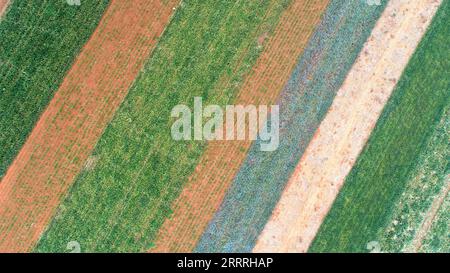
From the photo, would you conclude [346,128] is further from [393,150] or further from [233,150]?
[233,150]

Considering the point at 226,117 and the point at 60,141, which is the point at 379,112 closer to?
the point at 226,117

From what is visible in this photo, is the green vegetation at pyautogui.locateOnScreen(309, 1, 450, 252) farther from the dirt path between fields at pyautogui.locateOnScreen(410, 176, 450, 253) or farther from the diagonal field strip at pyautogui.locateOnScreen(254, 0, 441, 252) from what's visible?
the dirt path between fields at pyautogui.locateOnScreen(410, 176, 450, 253)

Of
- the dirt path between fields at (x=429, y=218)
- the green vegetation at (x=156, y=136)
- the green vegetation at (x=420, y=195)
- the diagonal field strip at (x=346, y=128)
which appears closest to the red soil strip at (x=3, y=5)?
the green vegetation at (x=156, y=136)

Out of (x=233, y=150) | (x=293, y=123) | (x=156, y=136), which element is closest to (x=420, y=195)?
(x=293, y=123)

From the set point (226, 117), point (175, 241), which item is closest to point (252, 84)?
point (226, 117)

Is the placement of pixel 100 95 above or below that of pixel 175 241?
above

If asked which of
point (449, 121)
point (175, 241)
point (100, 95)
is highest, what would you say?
point (100, 95)

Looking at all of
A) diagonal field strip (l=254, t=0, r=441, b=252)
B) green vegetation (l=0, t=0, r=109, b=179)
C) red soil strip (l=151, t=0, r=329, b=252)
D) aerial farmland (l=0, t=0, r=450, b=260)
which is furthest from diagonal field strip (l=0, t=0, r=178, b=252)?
diagonal field strip (l=254, t=0, r=441, b=252)
